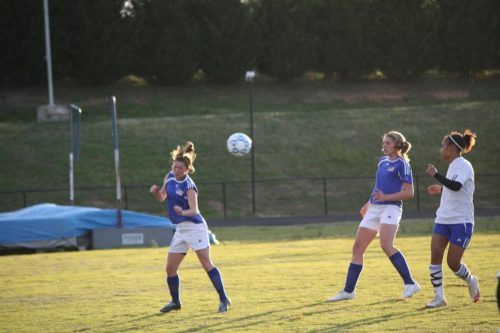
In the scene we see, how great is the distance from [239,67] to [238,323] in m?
45.4

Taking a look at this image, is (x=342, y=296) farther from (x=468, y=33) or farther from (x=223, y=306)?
(x=468, y=33)

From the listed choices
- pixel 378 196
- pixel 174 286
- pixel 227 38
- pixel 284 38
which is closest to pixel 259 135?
pixel 227 38

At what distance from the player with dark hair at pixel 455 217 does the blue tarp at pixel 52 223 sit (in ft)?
47.3

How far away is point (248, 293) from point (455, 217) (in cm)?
350

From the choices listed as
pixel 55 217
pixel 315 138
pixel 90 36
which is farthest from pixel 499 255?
pixel 90 36

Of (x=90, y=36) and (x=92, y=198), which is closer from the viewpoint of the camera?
(x=92, y=198)

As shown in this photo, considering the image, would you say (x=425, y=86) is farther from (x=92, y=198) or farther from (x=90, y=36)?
(x=92, y=198)

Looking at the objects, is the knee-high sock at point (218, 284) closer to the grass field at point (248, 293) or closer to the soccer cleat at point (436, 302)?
the grass field at point (248, 293)

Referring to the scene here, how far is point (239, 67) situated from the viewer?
55219 millimetres

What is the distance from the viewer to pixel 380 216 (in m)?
11.9

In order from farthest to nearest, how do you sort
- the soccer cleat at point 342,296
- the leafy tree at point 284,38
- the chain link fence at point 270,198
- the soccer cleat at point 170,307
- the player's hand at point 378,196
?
the leafy tree at point 284,38 < the chain link fence at point 270,198 < the soccer cleat at point 342,296 < the player's hand at point 378,196 < the soccer cleat at point 170,307

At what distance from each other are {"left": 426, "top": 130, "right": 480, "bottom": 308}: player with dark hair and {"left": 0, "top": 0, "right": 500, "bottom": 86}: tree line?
42991 mm

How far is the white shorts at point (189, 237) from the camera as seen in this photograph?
37.5 feet

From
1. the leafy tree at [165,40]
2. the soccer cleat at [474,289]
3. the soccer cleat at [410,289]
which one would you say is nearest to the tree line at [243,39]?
the leafy tree at [165,40]
